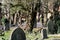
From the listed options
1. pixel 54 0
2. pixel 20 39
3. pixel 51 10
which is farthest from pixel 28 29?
pixel 20 39

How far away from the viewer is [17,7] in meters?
29.9

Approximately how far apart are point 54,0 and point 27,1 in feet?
19.0

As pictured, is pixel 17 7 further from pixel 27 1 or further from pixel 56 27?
pixel 56 27

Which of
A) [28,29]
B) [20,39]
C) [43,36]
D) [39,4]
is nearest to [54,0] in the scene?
[39,4]

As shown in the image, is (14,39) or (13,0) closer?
(14,39)

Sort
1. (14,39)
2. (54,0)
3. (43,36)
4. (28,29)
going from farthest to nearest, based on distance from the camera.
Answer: (54,0) → (28,29) → (43,36) → (14,39)

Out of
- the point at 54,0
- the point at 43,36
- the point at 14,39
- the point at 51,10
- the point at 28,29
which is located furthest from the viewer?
the point at 51,10

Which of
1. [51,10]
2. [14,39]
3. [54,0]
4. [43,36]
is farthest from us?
[51,10]

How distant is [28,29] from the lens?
94.5ft

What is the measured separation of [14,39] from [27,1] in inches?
586

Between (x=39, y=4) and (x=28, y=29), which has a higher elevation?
(x=39, y=4)

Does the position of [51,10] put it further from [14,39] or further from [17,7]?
[14,39]

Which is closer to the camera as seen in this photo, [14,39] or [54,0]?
[14,39]

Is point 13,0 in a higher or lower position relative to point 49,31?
higher
